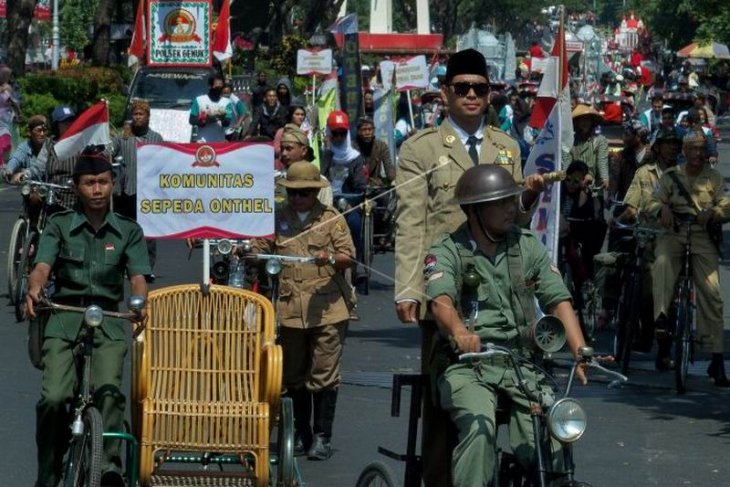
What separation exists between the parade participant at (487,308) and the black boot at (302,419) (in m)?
3.16

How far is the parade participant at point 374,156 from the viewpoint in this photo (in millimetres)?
19641

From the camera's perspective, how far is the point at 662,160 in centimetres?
1412

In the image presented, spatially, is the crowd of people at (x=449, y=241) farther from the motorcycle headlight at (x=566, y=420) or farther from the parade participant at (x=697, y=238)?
the motorcycle headlight at (x=566, y=420)

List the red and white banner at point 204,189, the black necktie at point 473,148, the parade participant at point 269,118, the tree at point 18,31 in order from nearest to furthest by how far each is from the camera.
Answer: the black necktie at point 473,148, the red and white banner at point 204,189, the parade participant at point 269,118, the tree at point 18,31

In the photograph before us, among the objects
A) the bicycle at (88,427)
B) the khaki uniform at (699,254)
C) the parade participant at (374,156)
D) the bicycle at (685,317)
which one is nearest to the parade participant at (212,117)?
the parade participant at (374,156)

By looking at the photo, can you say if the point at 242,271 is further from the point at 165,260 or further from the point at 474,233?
the point at 165,260

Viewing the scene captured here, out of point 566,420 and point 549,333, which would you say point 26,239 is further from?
point 566,420

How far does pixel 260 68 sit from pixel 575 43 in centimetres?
926

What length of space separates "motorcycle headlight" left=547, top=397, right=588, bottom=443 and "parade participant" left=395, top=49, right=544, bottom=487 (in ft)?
4.12

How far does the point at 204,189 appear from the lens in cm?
962

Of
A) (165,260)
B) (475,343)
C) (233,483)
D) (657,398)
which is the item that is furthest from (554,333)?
(165,260)

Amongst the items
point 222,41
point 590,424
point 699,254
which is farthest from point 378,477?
point 222,41

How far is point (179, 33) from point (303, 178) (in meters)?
28.8

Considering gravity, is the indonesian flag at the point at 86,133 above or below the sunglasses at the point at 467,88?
below
